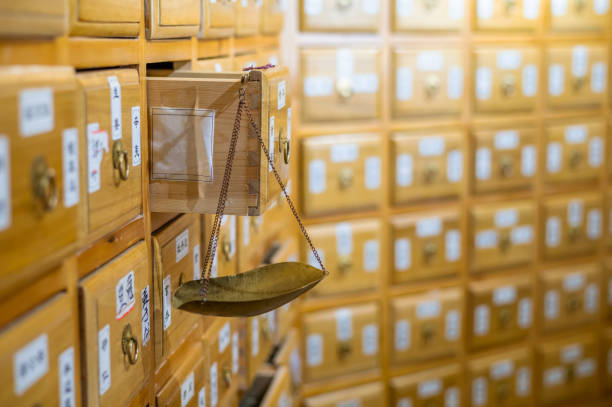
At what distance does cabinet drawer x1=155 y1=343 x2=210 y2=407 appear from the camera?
155 centimetres

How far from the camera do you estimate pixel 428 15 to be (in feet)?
9.35

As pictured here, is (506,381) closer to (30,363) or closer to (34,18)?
(30,363)

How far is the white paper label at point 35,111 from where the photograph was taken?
868mm

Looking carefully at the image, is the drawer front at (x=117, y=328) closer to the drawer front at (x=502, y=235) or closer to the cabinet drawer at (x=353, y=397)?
the cabinet drawer at (x=353, y=397)

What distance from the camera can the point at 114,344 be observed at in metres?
1.26

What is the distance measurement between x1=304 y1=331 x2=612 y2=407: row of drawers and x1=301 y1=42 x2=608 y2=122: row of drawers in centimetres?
100

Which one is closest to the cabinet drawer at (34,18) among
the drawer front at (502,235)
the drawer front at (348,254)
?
the drawer front at (348,254)

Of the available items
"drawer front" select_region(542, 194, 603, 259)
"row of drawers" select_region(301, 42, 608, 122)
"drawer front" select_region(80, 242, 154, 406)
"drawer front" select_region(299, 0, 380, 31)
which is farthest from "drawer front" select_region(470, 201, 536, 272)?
"drawer front" select_region(80, 242, 154, 406)

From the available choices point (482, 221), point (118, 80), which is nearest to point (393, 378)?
point (482, 221)

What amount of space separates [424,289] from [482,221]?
0.34 metres

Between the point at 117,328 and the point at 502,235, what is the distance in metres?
Answer: 2.17

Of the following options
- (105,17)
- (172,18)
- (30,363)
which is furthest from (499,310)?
(30,363)

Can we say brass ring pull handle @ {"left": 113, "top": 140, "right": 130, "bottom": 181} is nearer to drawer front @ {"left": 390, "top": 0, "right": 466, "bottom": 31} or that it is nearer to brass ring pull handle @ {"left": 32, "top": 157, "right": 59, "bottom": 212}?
brass ring pull handle @ {"left": 32, "top": 157, "right": 59, "bottom": 212}

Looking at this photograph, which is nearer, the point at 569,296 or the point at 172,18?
the point at 172,18
